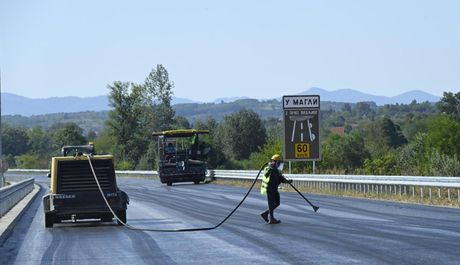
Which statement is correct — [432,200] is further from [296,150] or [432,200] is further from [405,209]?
[296,150]

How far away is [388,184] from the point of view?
32.8m

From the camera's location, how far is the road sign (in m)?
42.6

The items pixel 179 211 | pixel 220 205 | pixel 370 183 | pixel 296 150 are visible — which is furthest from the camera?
pixel 296 150

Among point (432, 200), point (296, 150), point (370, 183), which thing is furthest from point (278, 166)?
point (296, 150)

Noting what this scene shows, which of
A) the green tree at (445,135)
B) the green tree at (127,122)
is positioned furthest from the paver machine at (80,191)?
the green tree at (127,122)

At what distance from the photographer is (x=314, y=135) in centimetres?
4291

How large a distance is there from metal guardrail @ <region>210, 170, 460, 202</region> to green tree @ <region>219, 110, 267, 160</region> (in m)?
68.3

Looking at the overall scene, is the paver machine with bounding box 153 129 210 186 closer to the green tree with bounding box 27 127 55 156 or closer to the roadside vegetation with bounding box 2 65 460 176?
the roadside vegetation with bounding box 2 65 460 176

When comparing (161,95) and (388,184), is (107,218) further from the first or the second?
(161,95)

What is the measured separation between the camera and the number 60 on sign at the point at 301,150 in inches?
1679

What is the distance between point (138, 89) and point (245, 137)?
826 inches

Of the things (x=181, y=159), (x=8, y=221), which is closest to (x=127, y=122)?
(x=181, y=159)

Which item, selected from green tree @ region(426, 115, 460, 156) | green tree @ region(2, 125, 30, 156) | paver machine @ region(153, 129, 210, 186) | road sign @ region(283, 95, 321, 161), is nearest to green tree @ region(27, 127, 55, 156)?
green tree @ region(2, 125, 30, 156)

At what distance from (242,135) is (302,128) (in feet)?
232
